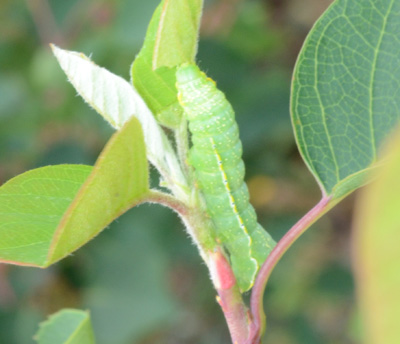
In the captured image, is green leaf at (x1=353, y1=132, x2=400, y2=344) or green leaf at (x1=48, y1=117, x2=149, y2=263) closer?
green leaf at (x1=353, y1=132, x2=400, y2=344)

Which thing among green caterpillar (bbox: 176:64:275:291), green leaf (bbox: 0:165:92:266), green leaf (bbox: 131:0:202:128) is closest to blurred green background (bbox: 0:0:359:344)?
green caterpillar (bbox: 176:64:275:291)

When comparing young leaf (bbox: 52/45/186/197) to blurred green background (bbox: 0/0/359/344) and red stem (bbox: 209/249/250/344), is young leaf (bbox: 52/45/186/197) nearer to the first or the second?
red stem (bbox: 209/249/250/344)

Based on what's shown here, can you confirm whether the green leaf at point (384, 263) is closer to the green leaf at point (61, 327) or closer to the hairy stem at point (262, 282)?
the hairy stem at point (262, 282)

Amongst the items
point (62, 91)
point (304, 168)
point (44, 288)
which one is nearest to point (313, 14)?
point (304, 168)

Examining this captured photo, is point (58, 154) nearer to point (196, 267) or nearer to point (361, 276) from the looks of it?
point (196, 267)

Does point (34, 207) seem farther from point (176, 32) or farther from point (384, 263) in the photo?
point (384, 263)

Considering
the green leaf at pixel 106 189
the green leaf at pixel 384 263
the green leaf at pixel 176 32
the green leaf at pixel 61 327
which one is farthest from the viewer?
the green leaf at pixel 61 327

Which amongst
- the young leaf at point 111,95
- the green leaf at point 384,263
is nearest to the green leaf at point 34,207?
the young leaf at point 111,95
